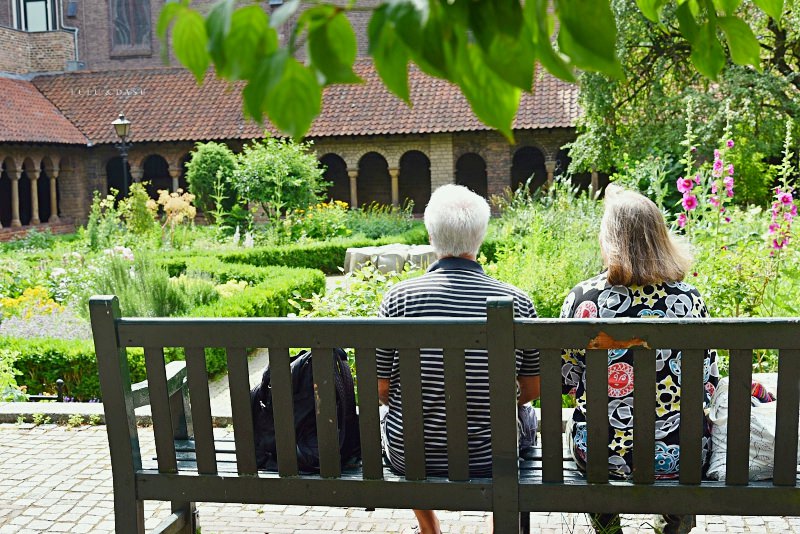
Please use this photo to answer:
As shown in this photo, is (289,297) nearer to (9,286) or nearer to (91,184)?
(9,286)

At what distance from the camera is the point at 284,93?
3.39 ft

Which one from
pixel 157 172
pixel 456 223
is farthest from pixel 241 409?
pixel 157 172

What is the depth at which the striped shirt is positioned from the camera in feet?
9.77

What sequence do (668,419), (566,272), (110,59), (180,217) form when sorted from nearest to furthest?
(668,419), (566,272), (180,217), (110,59)

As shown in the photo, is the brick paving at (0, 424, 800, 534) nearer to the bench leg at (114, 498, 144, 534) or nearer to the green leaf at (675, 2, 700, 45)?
the bench leg at (114, 498, 144, 534)

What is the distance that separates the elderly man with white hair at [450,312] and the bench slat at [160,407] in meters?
0.67

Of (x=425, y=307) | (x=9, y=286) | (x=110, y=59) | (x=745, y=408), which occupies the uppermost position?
(x=110, y=59)

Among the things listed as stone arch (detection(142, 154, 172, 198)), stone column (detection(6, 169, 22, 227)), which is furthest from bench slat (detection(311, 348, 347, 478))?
stone arch (detection(142, 154, 172, 198))

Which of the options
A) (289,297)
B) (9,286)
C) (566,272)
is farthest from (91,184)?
(566,272)

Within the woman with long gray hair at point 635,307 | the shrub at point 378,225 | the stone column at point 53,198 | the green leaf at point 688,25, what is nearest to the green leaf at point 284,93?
the green leaf at point 688,25

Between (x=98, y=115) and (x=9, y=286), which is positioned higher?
(x=98, y=115)

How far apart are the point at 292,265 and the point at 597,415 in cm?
1172

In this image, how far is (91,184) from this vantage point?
980 inches

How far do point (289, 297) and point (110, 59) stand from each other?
83.8ft
